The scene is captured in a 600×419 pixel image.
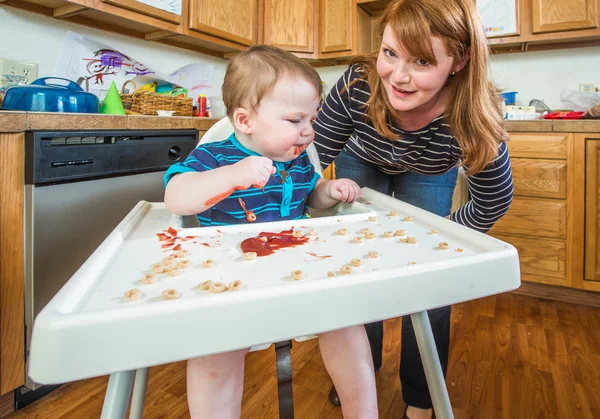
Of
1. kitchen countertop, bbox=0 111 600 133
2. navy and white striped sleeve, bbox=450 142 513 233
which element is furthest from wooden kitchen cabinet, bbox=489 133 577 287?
navy and white striped sleeve, bbox=450 142 513 233

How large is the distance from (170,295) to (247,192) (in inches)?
16.1

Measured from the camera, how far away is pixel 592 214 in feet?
6.26

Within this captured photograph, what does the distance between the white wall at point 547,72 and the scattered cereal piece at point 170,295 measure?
258 centimetres

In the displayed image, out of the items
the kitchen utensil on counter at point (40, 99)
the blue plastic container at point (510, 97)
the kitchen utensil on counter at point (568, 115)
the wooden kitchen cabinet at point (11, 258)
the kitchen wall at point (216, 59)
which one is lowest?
the wooden kitchen cabinet at point (11, 258)

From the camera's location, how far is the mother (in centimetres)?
79

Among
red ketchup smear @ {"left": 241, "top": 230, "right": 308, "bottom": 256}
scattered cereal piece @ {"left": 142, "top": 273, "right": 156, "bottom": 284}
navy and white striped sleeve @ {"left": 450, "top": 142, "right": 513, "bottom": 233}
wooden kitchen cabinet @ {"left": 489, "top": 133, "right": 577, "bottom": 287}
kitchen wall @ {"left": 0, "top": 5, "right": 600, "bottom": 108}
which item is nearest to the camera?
scattered cereal piece @ {"left": 142, "top": 273, "right": 156, "bottom": 284}

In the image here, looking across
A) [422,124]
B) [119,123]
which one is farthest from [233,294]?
[119,123]

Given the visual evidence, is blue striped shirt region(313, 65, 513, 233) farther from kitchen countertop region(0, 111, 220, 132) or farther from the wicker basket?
the wicker basket

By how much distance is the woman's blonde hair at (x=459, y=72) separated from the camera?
0.77 meters

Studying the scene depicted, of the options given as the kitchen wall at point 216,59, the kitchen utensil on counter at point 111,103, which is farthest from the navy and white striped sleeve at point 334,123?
the kitchen wall at point 216,59

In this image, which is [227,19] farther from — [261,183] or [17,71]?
[261,183]

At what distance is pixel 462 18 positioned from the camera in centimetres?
78

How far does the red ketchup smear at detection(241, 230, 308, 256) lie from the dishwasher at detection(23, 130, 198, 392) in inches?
31.3

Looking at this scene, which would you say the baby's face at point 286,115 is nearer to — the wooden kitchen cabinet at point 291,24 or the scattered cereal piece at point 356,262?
the scattered cereal piece at point 356,262
